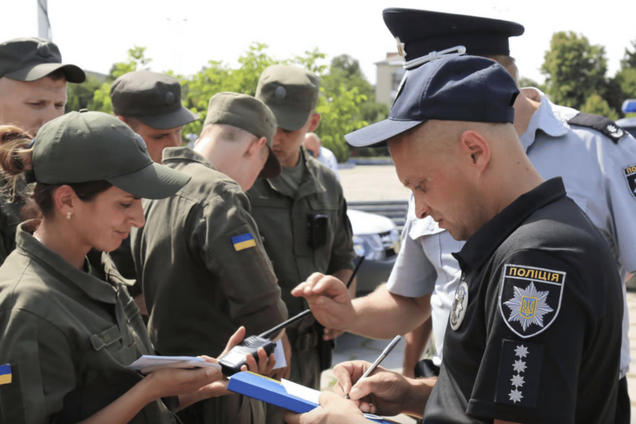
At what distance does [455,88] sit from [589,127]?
3.66 feet

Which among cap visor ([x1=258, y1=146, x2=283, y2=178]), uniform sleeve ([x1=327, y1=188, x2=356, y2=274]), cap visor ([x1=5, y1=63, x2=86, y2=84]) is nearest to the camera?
cap visor ([x1=5, y1=63, x2=86, y2=84])

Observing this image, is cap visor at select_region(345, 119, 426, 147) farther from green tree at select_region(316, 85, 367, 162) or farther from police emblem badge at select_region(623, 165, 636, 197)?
green tree at select_region(316, 85, 367, 162)

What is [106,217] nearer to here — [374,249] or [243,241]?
[243,241]

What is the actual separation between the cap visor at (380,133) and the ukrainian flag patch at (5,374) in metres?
1.13

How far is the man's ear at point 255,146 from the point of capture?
307cm

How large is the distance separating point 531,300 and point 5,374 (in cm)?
137

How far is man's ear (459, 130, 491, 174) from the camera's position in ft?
4.71

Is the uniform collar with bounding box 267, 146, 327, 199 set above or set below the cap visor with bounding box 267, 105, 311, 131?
below

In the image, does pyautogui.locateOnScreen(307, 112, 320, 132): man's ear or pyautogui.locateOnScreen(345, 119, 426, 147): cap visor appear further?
pyautogui.locateOnScreen(307, 112, 320, 132): man's ear

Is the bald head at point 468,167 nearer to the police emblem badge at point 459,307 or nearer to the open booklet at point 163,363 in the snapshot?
the police emblem badge at point 459,307

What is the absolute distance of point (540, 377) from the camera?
3.99ft

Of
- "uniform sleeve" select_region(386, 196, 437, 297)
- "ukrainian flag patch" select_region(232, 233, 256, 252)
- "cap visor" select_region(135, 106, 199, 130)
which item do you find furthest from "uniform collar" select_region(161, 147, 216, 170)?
"uniform sleeve" select_region(386, 196, 437, 297)

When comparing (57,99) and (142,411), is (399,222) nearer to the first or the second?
(57,99)

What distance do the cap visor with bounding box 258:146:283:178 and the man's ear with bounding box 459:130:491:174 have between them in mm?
1937
